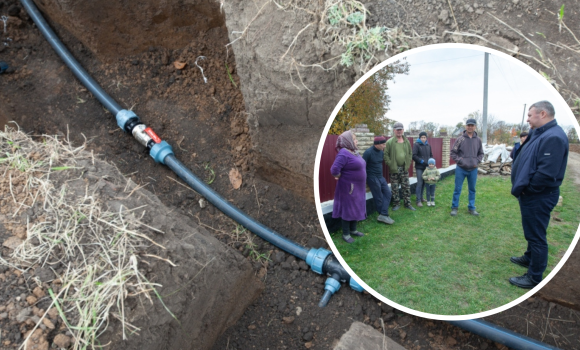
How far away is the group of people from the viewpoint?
1562mm

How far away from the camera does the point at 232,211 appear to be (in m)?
3.43

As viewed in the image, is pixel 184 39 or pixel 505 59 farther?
pixel 184 39

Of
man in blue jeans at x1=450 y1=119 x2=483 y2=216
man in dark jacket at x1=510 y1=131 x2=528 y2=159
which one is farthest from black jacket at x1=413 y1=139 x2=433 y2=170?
man in dark jacket at x1=510 y1=131 x2=528 y2=159

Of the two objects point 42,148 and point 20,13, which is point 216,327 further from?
point 20,13

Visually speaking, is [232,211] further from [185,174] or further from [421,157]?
[421,157]

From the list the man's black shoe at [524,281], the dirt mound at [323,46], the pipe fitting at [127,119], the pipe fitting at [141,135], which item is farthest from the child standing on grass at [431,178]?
the pipe fitting at [127,119]

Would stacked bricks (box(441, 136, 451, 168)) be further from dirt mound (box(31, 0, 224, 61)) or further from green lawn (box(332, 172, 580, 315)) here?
dirt mound (box(31, 0, 224, 61))

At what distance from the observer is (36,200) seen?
2148mm

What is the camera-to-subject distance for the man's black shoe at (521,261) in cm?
162

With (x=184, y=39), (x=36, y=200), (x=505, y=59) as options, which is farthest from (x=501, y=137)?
(x=184, y=39)

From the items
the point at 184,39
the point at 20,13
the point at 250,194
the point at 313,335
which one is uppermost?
the point at 20,13

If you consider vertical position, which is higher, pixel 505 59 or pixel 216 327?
pixel 505 59

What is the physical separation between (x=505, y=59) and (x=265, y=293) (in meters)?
2.37

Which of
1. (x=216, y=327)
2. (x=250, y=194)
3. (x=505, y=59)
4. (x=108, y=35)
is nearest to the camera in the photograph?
(x=505, y=59)
